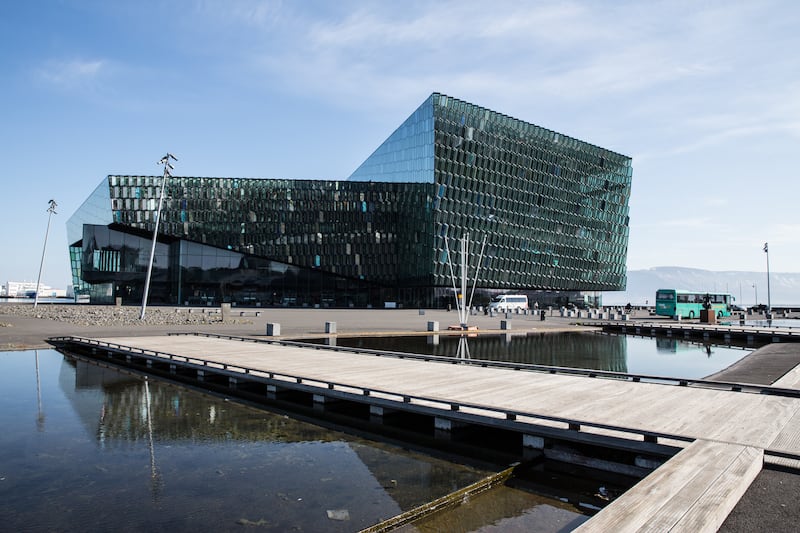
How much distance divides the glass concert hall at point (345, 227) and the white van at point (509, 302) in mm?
3355

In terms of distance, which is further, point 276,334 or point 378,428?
point 276,334

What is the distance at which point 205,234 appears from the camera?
8012 centimetres

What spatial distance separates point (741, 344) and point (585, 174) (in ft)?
224

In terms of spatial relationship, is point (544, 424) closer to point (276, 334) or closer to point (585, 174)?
point (276, 334)

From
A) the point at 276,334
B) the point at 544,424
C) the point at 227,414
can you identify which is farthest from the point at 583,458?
the point at 276,334

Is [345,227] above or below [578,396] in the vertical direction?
above

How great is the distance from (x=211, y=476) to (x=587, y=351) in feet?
82.3

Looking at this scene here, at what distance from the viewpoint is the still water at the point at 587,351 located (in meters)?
25.1

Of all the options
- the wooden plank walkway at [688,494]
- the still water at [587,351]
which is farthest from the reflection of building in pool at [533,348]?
the wooden plank walkway at [688,494]

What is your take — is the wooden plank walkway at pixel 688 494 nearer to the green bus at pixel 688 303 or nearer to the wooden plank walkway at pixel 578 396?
the wooden plank walkway at pixel 578 396

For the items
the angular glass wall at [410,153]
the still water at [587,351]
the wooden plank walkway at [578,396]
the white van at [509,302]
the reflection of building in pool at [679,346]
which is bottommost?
the reflection of building in pool at [679,346]

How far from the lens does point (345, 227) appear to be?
8419cm

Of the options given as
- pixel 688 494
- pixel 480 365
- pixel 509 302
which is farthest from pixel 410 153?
pixel 688 494

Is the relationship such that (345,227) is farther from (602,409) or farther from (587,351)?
(602,409)
